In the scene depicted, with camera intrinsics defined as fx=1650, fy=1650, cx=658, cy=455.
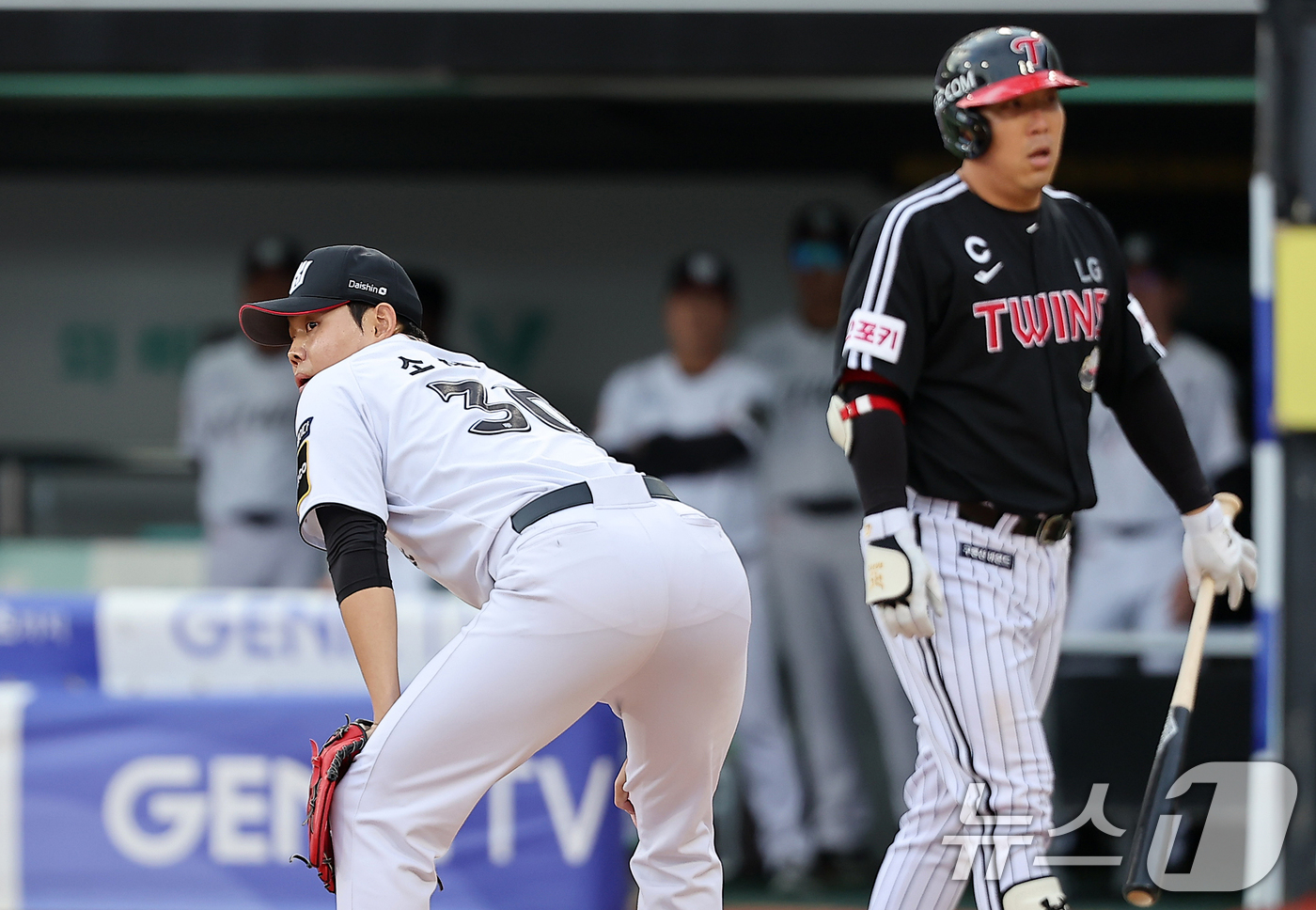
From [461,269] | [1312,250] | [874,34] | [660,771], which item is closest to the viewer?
[660,771]

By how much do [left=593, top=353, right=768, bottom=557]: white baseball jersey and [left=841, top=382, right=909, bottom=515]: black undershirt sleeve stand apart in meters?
2.58

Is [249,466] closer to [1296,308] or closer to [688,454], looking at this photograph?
[688,454]

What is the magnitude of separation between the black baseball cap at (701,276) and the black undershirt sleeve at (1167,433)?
8.70 feet

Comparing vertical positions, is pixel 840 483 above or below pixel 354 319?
below

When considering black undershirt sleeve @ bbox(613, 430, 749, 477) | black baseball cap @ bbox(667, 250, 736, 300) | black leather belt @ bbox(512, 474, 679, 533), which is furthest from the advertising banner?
black baseball cap @ bbox(667, 250, 736, 300)

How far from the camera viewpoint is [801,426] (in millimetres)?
5848

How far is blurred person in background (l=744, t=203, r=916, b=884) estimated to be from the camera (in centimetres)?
552

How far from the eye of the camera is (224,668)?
4.46 meters

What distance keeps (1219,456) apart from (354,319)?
11.9ft

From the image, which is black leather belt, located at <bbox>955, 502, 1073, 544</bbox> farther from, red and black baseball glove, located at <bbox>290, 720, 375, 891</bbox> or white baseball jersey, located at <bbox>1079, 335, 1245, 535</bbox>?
white baseball jersey, located at <bbox>1079, 335, 1245, 535</bbox>

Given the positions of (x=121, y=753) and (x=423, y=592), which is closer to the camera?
(x=121, y=753)

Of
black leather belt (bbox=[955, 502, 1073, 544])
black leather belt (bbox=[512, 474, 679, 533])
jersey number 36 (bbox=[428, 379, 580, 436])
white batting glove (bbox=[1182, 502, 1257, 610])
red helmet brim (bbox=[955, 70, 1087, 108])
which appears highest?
red helmet brim (bbox=[955, 70, 1087, 108])

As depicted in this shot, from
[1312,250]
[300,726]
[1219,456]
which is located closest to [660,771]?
[300,726]

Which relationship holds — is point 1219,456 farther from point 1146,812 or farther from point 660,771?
point 660,771
